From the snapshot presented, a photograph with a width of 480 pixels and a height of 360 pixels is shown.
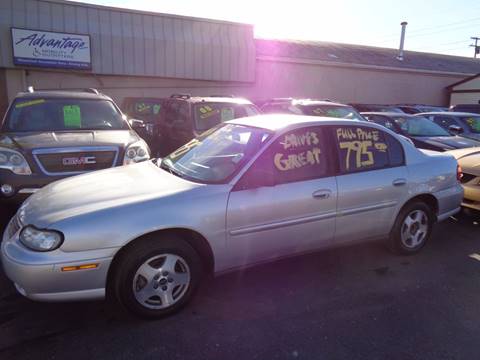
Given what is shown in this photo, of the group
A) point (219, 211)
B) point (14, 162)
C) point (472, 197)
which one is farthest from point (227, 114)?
point (219, 211)

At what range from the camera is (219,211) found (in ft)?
9.71

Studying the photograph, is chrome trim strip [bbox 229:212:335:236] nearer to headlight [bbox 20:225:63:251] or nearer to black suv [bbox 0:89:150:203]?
headlight [bbox 20:225:63:251]

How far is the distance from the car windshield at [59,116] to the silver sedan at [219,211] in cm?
230

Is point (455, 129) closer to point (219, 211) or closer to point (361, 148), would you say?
point (361, 148)

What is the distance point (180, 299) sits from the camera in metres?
3.00

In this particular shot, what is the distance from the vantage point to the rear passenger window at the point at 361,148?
3645mm

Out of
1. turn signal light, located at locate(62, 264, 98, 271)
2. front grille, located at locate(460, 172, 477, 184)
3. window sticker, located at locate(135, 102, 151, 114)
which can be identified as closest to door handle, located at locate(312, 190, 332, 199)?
turn signal light, located at locate(62, 264, 98, 271)

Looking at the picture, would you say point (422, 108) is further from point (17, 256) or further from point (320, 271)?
point (17, 256)

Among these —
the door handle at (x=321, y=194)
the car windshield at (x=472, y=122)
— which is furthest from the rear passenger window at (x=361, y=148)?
the car windshield at (x=472, y=122)

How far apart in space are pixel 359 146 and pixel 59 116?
4387 mm

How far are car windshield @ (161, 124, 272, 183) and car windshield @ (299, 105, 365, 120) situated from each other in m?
4.54

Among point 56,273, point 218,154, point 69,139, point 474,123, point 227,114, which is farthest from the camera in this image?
point 474,123

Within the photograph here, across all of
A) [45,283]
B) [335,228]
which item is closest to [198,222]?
[45,283]

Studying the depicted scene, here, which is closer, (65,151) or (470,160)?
(65,151)
